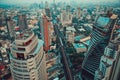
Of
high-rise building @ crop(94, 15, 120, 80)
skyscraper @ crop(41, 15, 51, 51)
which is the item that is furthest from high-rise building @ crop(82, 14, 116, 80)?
skyscraper @ crop(41, 15, 51, 51)

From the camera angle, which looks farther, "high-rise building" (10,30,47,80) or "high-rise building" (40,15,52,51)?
"high-rise building" (40,15,52,51)

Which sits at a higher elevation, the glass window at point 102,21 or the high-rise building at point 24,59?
the glass window at point 102,21

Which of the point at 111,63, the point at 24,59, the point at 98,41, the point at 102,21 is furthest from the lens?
the point at 98,41

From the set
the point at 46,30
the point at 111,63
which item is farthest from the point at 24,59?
the point at 46,30

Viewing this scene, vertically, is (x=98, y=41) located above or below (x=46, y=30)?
above

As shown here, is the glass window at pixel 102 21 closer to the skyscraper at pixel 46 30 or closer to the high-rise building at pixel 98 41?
the high-rise building at pixel 98 41

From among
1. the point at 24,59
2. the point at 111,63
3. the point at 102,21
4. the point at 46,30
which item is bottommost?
the point at 46,30

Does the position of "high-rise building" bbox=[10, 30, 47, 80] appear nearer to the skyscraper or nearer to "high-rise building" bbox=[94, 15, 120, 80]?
"high-rise building" bbox=[94, 15, 120, 80]

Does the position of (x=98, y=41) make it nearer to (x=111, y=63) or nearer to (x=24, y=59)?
(x=111, y=63)

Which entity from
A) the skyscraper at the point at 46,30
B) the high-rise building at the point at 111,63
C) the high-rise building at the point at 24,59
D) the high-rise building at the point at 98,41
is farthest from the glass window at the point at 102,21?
the skyscraper at the point at 46,30

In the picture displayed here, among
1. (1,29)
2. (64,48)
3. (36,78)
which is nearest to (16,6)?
(1,29)
